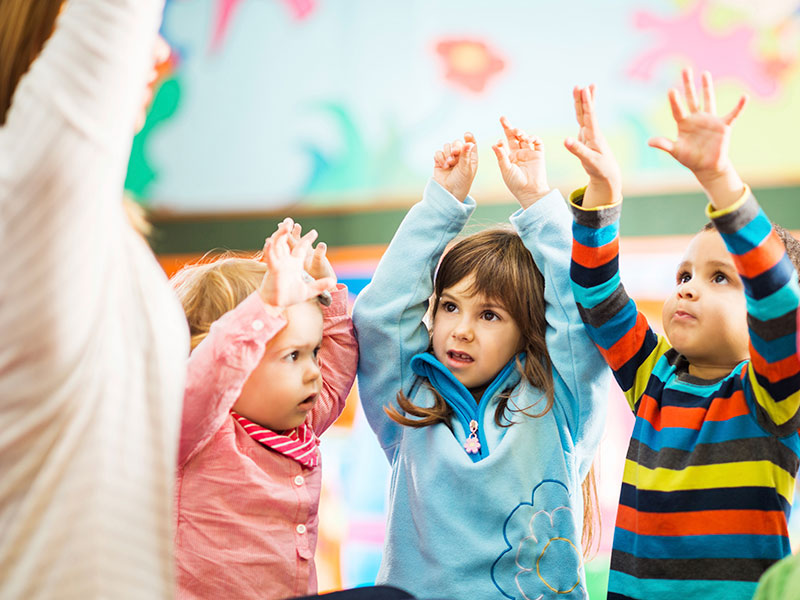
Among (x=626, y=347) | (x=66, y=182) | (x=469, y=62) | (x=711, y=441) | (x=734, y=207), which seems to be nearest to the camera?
(x=66, y=182)

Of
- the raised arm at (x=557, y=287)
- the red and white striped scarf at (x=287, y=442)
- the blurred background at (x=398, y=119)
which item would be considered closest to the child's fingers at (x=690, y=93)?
the raised arm at (x=557, y=287)

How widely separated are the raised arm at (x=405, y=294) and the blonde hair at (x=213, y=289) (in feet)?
0.54

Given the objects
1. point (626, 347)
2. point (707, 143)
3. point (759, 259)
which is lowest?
point (626, 347)

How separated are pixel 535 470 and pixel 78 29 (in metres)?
0.75

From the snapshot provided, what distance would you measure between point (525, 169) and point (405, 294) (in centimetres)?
25

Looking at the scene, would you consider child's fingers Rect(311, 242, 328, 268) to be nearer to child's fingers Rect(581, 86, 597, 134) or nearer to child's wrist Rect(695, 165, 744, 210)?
child's fingers Rect(581, 86, 597, 134)

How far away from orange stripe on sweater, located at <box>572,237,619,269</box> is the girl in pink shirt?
0.32 metres

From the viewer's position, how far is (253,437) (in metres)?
1.03

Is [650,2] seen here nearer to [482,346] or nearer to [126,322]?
[482,346]

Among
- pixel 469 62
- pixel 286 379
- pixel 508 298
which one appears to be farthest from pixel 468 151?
pixel 469 62

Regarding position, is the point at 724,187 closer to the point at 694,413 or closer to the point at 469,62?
the point at 694,413

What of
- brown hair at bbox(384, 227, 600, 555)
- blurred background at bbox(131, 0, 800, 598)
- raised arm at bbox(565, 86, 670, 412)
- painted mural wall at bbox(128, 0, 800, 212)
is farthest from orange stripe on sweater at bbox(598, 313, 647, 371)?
painted mural wall at bbox(128, 0, 800, 212)

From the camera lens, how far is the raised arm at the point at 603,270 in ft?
3.25

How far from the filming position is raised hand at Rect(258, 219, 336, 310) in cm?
96
